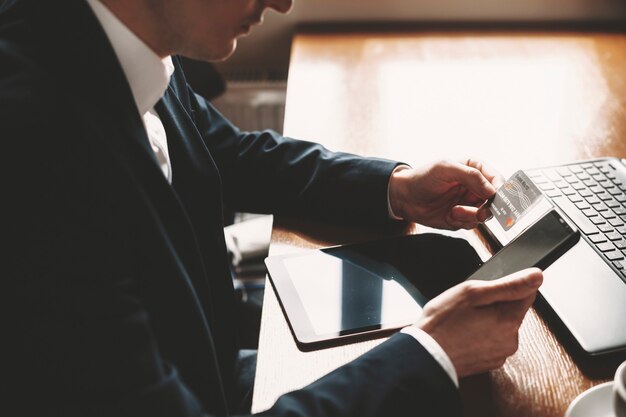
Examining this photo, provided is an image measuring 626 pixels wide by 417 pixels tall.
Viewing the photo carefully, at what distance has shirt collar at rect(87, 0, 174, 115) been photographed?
2.09 ft

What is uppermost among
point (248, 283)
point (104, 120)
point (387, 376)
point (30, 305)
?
point (104, 120)

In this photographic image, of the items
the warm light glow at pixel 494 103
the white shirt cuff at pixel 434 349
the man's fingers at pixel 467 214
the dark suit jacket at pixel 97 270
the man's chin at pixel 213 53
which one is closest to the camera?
the dark suit jacket at pixel 97 270

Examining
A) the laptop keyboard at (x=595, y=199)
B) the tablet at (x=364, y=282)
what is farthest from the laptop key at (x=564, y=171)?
the tablet at (x=364, y=282)

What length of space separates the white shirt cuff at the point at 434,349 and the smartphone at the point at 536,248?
11 cm

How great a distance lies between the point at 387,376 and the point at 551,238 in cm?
24

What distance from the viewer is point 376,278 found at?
2.47ft

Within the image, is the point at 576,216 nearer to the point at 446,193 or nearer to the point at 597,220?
the point at 597,220

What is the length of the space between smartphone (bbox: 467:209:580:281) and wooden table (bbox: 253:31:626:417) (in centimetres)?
8

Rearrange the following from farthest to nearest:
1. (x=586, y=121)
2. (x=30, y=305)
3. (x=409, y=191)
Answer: (x=586, y=121) < (x=409, y=191) < (x=30, y=305)

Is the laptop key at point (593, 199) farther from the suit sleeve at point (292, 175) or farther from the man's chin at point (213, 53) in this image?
the man's chin at point (213, 53)

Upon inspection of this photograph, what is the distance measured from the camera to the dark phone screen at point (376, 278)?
69 centimetres

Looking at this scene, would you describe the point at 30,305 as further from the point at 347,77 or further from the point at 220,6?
the point at 347,77

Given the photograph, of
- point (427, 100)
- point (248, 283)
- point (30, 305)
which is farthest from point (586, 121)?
point (30, 305)

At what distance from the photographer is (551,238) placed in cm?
66
